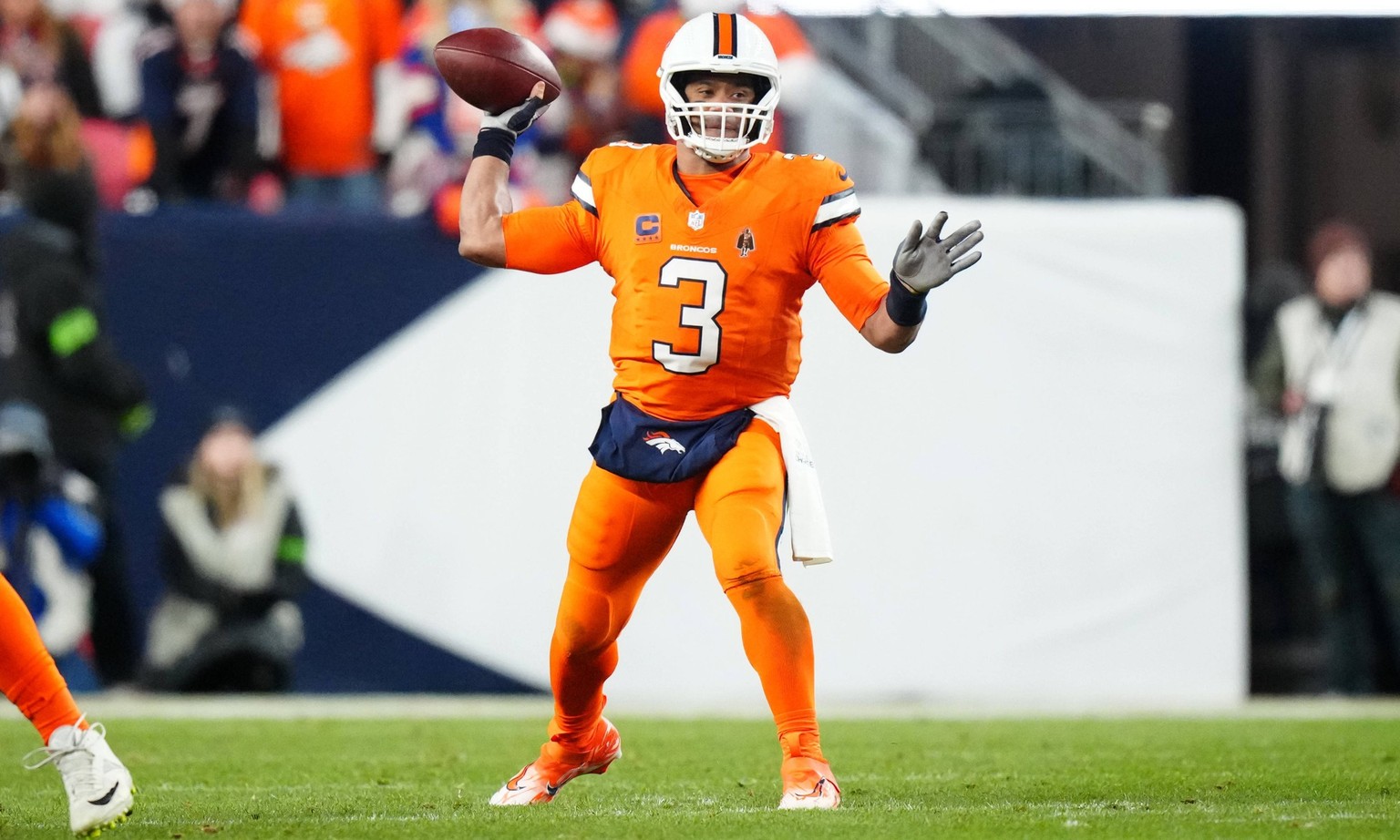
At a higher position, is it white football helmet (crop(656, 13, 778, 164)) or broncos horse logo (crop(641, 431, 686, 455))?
white football helmet (crop(656, 13, 778, 164))

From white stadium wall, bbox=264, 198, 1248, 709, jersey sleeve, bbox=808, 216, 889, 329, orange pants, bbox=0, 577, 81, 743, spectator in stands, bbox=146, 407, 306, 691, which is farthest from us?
white stadium wall, bbox=264, 198, 1248, 709

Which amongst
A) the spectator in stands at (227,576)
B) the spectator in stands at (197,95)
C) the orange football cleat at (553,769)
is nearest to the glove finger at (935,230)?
the orange football cleat at (553,769)

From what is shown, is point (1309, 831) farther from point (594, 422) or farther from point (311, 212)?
point (311, 212)

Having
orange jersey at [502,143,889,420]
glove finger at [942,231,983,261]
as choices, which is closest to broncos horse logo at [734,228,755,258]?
orange jersey at [502,143,889,420]

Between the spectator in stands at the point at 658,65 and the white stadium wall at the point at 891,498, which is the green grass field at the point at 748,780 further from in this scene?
the spectator in stands at the point at 658,65

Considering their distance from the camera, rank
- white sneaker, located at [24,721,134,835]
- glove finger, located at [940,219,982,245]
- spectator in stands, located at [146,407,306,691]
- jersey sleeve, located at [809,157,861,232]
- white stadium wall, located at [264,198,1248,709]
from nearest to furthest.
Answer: white sneaker, located at [24,721,134,835] → glove finger, located at [940,219,982,245] → jersey sleeve, located at [809,157,861,232] → spectator in stands, located at [146,407,306,691] → white stadium wall, located at [264,198,1248,709]

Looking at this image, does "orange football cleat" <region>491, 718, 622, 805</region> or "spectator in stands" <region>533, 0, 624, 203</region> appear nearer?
"orange football cleat" <region>491, 718, 622, 805</region>

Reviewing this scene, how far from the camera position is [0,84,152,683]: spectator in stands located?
8.71m

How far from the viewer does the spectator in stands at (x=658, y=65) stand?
31.2ft

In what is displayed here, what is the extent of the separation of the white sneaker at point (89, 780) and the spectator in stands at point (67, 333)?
477 centimetres

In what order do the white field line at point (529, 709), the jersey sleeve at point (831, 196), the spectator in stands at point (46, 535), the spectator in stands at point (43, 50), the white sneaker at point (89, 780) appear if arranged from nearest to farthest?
1. the white sneaker at point (89, 780)
2. the jersey sleeve at point (831, 196)
3. the white field line at point (529, 709)
4. the spectator in stands at point (46, 535)
5. the spectator in stands at point (43, 50)

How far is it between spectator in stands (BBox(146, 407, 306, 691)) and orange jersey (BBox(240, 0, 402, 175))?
158cm

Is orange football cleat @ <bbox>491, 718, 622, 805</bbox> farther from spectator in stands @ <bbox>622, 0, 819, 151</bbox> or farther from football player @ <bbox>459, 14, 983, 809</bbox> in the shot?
spectator in stands @ <bbox>622, 0, 819, 151</bbox>

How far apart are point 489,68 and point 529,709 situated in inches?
159
